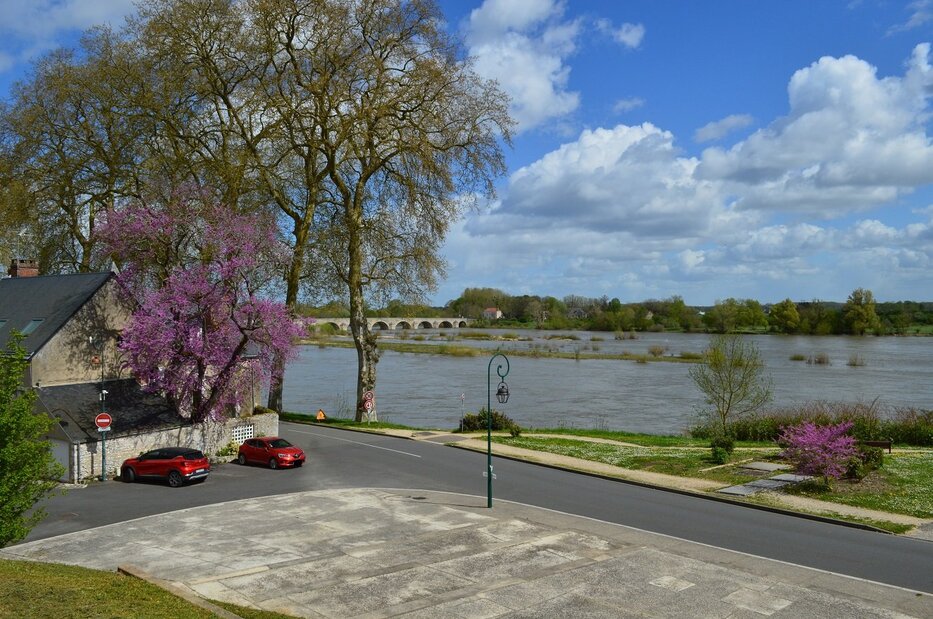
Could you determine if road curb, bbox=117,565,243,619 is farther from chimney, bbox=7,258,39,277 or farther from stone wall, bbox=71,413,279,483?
chimney, bbox=7,258,39,277

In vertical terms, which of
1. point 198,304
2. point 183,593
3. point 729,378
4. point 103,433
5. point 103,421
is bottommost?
point 183,593

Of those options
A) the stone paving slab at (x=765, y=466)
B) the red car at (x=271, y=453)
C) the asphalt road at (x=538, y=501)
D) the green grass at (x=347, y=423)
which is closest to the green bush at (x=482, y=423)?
the green grass at (x=347, y=423)

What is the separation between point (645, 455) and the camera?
98.8ft

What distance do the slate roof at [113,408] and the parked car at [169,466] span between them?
1.53 meters

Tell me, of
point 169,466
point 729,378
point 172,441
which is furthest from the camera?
point 729,378

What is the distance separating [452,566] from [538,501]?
22.8 ft

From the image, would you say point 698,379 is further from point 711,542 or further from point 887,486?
point 711,542

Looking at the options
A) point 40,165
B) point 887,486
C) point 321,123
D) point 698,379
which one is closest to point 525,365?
point 698,379

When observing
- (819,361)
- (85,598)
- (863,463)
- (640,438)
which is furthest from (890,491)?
(819,361)

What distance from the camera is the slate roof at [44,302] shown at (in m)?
30.2

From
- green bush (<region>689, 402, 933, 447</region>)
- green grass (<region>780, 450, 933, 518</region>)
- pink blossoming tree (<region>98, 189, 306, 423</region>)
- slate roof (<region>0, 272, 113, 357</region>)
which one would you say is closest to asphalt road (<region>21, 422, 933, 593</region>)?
green grass (<region>780, 450, 933, 518</region>)

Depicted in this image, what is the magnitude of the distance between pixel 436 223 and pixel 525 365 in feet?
151

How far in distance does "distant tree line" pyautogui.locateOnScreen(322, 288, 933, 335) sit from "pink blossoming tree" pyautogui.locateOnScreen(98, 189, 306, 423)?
5258 centimetres

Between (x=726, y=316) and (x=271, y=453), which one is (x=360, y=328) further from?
(x=726, y=316)
